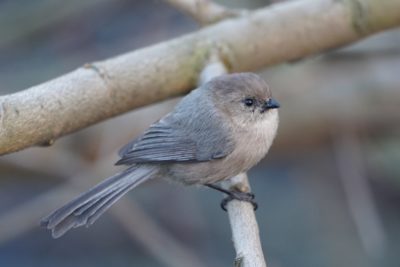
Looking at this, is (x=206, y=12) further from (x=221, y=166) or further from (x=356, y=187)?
(x=356, y=187)

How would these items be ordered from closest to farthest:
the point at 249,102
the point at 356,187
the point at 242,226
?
1. the point at 242,226
2. the point at 249,102
3. the point at 356,187

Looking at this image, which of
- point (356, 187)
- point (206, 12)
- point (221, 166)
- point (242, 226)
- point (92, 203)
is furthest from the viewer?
point (356, 187)

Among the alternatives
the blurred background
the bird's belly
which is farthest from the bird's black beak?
the blurred background

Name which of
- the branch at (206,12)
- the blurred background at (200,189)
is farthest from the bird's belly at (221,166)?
the blurred background at (200,189)

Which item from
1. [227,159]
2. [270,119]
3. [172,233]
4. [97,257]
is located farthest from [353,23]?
[97,257]

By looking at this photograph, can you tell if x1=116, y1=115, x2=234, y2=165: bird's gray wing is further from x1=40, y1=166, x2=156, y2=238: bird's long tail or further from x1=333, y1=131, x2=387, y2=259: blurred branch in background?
x1=333, y1=131, x2=387, y2=259: blurred branch in background

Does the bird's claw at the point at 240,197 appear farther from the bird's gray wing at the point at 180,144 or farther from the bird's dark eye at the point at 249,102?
the bird's dark eye at the point at 249,102

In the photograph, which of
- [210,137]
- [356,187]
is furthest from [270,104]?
[356,187]

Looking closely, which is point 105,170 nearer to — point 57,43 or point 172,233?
point 172,233
